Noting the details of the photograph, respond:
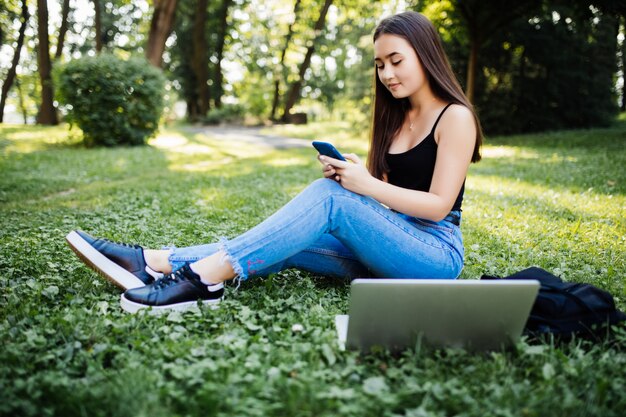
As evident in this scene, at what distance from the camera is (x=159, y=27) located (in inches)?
543

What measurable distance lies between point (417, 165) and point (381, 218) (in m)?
0.42

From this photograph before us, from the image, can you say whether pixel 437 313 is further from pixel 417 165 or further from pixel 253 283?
pixel 253 283

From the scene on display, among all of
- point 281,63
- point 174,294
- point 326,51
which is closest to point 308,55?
point 326,51

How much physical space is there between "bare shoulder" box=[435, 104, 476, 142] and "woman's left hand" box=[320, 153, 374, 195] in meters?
0.45

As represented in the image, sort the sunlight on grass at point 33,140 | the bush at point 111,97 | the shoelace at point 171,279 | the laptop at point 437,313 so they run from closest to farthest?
the laptop at point 437,313, the shoelace at point 171,279, the sunlight on grass at point 33,140, the bush at point 111,97

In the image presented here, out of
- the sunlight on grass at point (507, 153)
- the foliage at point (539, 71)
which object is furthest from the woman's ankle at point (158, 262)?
the foliage at point (539, 71)

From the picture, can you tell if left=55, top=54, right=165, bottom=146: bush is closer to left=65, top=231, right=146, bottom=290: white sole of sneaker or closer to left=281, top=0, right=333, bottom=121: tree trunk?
left=65, top=231, right=146, bottom=290: white sole of sneaker

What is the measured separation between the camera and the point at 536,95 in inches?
629

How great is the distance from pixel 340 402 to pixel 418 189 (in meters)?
1.34

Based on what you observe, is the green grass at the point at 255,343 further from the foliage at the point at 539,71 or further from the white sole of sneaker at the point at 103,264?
the foliage at the point at 539,71

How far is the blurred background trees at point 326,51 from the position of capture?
1395cm

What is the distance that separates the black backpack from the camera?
2146mm

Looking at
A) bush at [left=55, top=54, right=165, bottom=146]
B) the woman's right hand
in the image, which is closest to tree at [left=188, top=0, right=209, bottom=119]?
bush at [left=55, top=54, right=165, bottom=146]

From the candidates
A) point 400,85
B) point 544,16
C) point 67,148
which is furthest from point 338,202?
point 544,16
